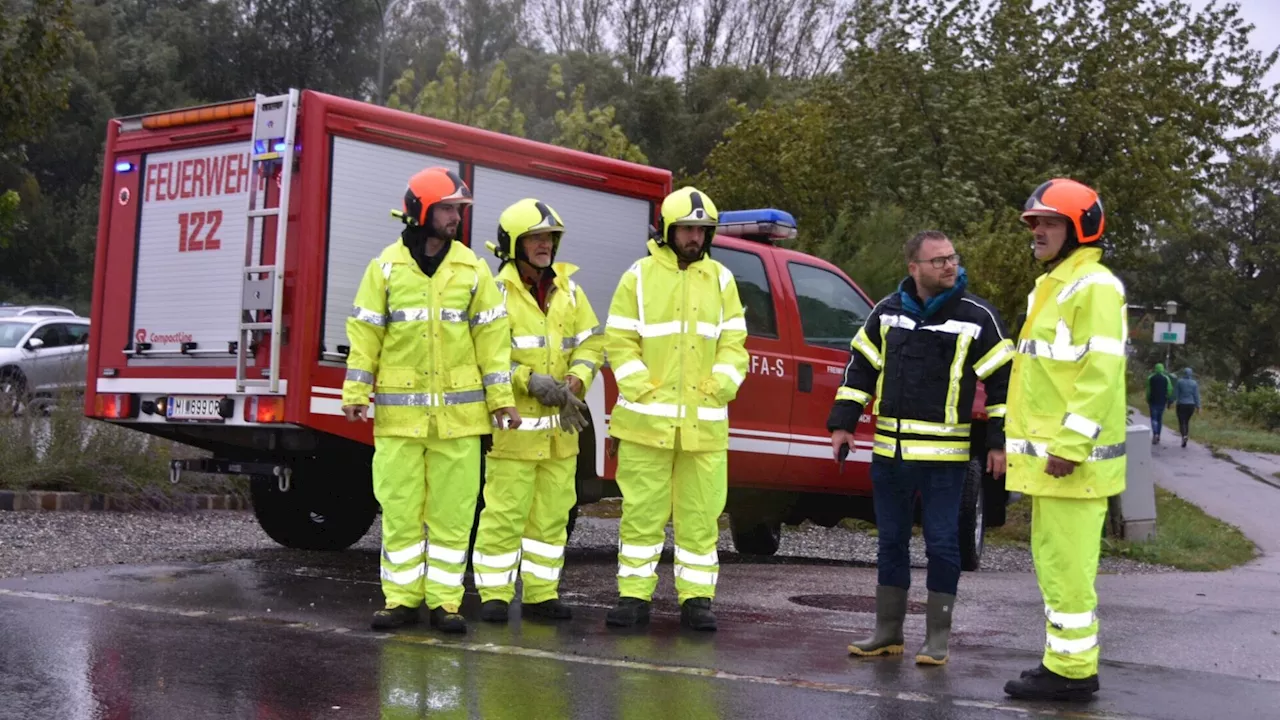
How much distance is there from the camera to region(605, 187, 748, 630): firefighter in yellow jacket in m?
7.16

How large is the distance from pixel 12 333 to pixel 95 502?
12.8 meters

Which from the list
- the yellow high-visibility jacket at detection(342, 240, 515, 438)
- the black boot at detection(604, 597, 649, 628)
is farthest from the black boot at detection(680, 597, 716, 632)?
the yellow high-visibility jacket at detection(342, 240, 515, 438)

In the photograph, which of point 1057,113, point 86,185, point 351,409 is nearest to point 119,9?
point 86,185

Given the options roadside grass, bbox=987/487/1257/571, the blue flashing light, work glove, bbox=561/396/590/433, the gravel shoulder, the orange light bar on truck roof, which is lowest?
the gravel shoulder

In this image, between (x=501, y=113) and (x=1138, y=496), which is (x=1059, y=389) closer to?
(x=1138, y=496)

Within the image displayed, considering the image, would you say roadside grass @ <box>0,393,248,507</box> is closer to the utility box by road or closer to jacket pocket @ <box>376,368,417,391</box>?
jacket pocket @ <box>376,368,417,391</box>

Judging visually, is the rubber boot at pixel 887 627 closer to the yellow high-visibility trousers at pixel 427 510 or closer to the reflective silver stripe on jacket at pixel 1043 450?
the reflective silver stripe on jacket at pixel 1043 450

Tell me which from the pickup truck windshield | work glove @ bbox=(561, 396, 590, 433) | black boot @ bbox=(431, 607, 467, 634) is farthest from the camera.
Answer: the pickup truck windshield

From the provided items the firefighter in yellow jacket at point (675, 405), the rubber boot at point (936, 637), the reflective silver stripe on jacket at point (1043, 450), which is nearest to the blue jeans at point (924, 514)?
the rubber boot at point (936, 637)

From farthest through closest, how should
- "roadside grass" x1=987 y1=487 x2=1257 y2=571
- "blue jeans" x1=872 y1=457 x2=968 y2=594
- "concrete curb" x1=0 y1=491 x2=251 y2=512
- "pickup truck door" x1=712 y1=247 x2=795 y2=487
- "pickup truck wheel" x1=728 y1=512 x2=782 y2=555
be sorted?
1. "roadside grass" x1=987 y1=487 x2=1257 y2=571
2. "pickup truck wheel" x1=728 y1=512 x2=782 y2=555
3. "concrete curb" x1=0 y1=491 x2=251 y2=512
4. "pickup truck door" x1=712 y1=247 x2=795 y2=487
5. "blue jeans" x1=872 y1=457 x2=968 y2=594

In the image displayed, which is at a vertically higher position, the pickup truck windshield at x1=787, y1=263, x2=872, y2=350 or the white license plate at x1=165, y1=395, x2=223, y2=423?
the pickup truck windshield at x1=787, y1=263, x2=872, y2=350

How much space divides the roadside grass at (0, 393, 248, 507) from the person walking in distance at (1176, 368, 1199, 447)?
24.1 meters

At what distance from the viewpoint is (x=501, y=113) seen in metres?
26.0

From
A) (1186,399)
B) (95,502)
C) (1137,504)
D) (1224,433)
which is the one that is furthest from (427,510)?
(1224,433)
